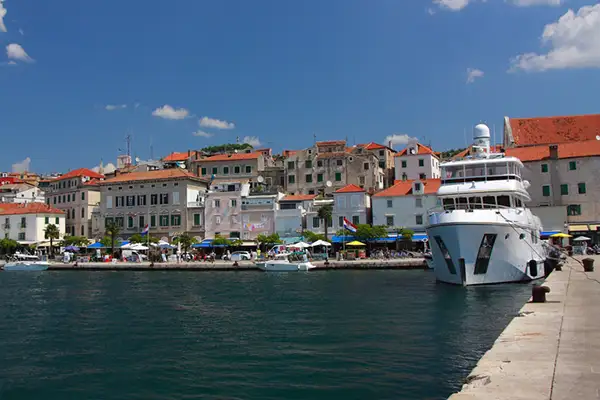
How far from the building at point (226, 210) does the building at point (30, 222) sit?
81.1ft

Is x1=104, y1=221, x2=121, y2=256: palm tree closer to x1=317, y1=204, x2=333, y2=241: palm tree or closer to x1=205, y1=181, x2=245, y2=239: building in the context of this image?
x1=205, y1=181, x2=245, y2=239: building

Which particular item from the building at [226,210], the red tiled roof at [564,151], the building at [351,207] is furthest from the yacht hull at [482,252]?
the building at [226,210]

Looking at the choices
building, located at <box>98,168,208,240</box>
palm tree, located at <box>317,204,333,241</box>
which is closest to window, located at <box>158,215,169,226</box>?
building, located at <box>98,168,208,240</box>

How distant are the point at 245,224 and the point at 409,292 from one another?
40.9 metres

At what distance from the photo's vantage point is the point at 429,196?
64.2 meters

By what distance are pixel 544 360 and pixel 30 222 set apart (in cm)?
8276

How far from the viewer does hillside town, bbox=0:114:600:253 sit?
60.9 m

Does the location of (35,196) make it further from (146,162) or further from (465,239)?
(465,239)

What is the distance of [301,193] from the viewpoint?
252ft

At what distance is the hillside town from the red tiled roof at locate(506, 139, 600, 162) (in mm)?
103

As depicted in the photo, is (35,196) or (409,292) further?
(35,196)

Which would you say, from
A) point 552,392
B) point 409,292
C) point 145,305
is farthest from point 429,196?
point 552,392

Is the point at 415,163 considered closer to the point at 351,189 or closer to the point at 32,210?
the point at 351,189

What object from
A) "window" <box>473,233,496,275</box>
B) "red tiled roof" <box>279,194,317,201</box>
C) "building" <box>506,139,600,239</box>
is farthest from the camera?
"red tiled roof" <box>279,194,317,201</box>
